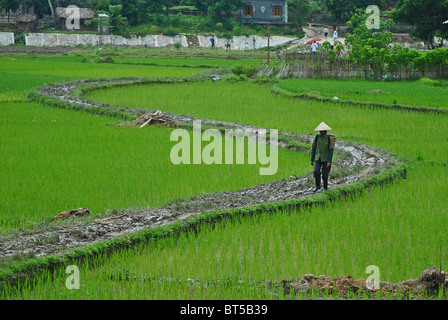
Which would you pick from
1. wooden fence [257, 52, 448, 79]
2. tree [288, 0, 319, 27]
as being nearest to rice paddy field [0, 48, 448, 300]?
wooden fence [257, 52, 448, 79]

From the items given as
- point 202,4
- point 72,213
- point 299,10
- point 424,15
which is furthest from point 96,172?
point 299,10

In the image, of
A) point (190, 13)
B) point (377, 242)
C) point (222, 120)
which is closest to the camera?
point (377, 242)

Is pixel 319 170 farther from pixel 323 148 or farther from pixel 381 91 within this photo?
pixel 381 91

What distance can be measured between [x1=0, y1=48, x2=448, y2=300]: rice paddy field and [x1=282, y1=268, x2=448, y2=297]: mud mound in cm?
17

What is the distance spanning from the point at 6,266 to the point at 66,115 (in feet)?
31.2

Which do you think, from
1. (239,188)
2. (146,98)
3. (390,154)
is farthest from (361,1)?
(239,188)

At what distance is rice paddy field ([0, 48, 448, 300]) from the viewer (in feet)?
15.5

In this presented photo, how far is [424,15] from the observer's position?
1079 inches

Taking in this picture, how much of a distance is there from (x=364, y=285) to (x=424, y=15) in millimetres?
25257

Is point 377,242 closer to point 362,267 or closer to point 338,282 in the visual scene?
point 362,267

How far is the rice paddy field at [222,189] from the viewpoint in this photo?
15.5 feet

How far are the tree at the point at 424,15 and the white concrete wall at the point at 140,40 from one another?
37.2 feet

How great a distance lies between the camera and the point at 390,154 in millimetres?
9586

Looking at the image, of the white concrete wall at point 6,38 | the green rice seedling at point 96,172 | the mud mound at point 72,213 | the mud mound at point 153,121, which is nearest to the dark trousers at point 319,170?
the green rice seedling at point 96,172
